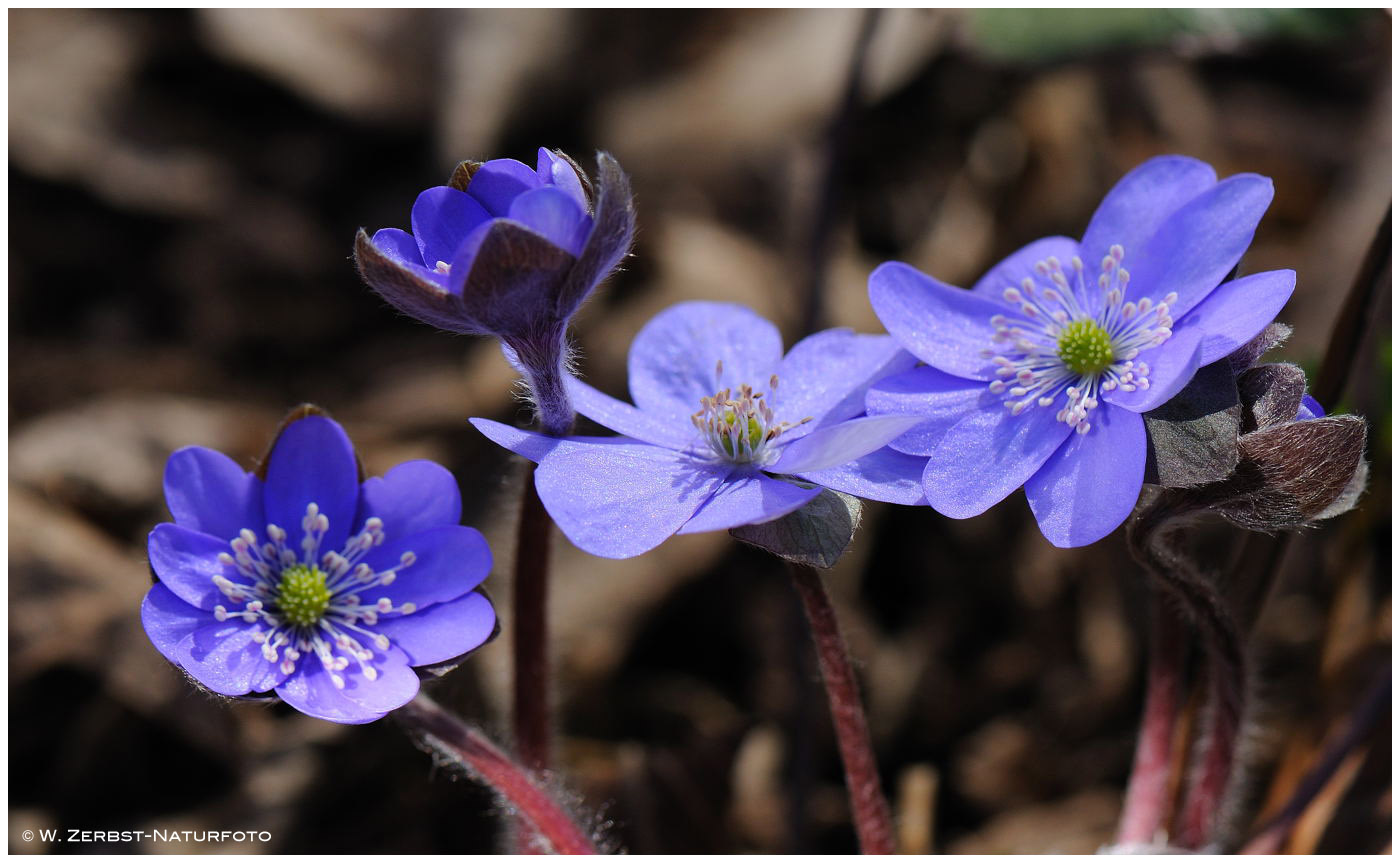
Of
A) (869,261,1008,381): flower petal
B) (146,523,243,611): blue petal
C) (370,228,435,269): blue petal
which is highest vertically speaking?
(370,228,435,269): blue petal

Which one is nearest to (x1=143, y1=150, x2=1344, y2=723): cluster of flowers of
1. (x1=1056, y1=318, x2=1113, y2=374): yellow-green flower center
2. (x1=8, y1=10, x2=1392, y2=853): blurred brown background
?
(x1=1056, y1=318, x2=1113, y2=374): yellow-green flower center

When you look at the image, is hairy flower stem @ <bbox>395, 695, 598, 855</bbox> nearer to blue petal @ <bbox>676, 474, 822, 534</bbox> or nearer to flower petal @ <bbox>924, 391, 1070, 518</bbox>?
blue petal @ <bbox>676, 474, 822, 534</bbox>

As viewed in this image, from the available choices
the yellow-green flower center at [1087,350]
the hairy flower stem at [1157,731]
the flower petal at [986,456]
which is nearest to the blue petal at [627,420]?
the flower petal at [986,456]

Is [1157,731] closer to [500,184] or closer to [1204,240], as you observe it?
[1204,240]

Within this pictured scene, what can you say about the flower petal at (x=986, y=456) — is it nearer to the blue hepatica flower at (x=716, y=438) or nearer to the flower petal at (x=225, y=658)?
the blue hepatica flower at (x=716, y=438)

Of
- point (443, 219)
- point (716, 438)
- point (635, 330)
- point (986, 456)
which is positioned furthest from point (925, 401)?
point (635, 330)

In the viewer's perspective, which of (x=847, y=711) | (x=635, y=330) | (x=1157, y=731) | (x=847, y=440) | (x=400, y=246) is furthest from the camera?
(x=635, y=330)
